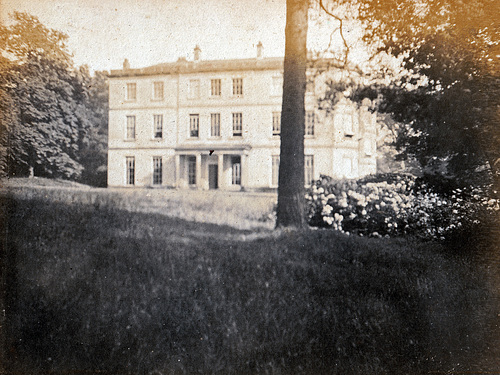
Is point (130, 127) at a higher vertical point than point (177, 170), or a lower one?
higher

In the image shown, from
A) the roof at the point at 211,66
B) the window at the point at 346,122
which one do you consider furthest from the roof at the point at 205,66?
the window at the point at 346,122

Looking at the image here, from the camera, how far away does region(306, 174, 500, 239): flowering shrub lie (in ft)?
9.96

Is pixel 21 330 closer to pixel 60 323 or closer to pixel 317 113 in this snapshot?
pixel 60 323

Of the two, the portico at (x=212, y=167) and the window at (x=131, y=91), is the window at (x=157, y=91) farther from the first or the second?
the portico at (x=212, y=167)

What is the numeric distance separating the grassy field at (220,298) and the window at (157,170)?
0.57 feet

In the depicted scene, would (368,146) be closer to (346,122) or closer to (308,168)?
(346,122)

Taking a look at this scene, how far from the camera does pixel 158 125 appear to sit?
10.1 feet

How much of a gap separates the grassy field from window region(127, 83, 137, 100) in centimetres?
94

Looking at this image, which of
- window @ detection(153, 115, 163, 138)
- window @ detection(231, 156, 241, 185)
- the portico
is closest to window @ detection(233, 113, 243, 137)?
the portico

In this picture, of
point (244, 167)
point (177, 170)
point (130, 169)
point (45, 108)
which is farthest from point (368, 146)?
point (45, 108)

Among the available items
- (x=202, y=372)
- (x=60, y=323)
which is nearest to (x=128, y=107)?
(x=60, y=323)

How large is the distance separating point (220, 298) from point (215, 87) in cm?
199

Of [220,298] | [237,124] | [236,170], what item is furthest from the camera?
[237,124]

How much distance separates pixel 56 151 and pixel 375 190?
3.14 meters
